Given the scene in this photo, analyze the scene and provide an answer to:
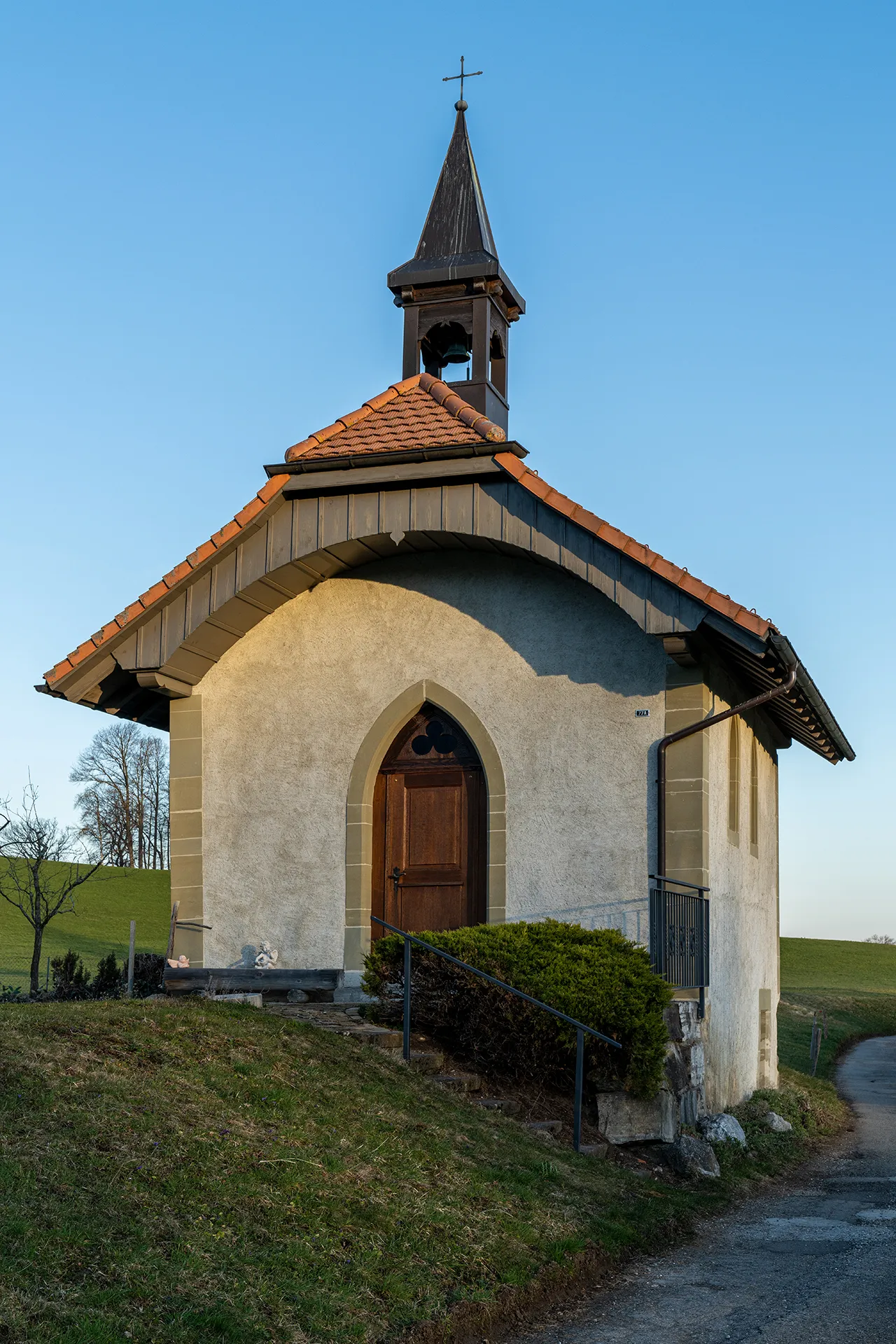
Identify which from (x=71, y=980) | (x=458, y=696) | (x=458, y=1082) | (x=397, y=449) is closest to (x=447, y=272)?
(x=397, y=449)

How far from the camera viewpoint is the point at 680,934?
12.1 meters

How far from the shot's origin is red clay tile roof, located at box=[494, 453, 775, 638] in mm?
11625

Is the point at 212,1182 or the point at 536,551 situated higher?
the point at 536,551

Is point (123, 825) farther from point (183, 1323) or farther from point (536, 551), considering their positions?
point (183, 1323)

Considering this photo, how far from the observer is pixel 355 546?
44.5 feet

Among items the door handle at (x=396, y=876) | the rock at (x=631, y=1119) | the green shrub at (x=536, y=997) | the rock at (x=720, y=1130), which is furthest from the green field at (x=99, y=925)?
the rock at (x=631, y=1119)

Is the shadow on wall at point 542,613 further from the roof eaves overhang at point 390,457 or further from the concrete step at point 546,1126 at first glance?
the concrete step at point 546,1126

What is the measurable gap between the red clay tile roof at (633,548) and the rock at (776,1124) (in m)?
5.12

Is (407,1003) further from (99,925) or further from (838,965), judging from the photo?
(838,965)

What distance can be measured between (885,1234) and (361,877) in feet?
20.1

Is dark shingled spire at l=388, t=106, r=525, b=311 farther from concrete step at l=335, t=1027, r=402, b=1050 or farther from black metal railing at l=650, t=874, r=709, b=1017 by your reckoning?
concrete step at l=335, t=1027, r=402, b=1050

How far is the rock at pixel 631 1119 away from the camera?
10844 mm

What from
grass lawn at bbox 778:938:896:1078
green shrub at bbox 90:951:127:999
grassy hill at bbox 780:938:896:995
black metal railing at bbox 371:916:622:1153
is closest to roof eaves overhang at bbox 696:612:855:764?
black metal railing at bbox 371:916:622:1153

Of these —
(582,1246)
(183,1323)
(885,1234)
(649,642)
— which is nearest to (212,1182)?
(183,1323)
